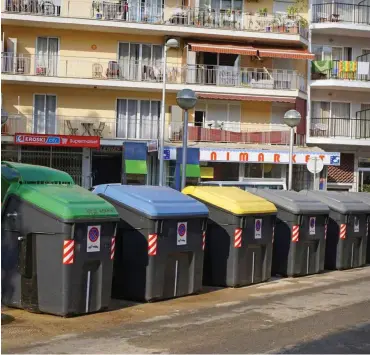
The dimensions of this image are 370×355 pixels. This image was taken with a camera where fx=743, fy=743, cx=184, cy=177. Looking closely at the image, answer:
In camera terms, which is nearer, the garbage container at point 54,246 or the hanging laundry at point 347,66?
the garbage container at point 54,246

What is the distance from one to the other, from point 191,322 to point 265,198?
593 cm

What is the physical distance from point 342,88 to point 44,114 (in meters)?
14.8

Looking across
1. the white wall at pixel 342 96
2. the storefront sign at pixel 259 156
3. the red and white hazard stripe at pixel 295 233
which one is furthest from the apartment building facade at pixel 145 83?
the red and white hazard stripe at pixel 295 233

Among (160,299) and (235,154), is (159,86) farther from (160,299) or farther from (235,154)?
(160,299)

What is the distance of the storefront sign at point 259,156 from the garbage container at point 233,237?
62.1 feet

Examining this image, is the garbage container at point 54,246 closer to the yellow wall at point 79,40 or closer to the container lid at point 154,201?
the container lid at point 154,201

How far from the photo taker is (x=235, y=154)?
33.4 metres

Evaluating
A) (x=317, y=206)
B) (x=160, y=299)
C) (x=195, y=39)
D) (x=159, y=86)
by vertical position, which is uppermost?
(x=195, y=39)

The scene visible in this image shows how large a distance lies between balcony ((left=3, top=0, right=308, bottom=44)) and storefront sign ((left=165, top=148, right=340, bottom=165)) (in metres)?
5.70

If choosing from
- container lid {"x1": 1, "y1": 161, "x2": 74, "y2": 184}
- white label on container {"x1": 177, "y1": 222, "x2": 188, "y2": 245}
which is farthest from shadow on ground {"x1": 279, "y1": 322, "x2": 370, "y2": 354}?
container lid {"x1": 1, "y1": 161, "x2": 74, "y2": 184}

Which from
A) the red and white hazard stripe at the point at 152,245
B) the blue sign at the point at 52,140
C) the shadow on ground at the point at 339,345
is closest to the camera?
the shadow on ground at the point at 339,345

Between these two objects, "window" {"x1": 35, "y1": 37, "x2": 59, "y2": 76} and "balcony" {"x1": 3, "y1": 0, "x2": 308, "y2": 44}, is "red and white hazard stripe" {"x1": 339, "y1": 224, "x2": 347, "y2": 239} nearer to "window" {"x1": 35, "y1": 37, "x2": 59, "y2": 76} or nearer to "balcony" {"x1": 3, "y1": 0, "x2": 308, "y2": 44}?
"balcony" {"x1": 3, "y1": 0, "x2": 308, "y2": 44}

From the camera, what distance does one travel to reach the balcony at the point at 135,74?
1310 inches

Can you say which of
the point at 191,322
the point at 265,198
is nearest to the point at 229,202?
the point at 265,198
